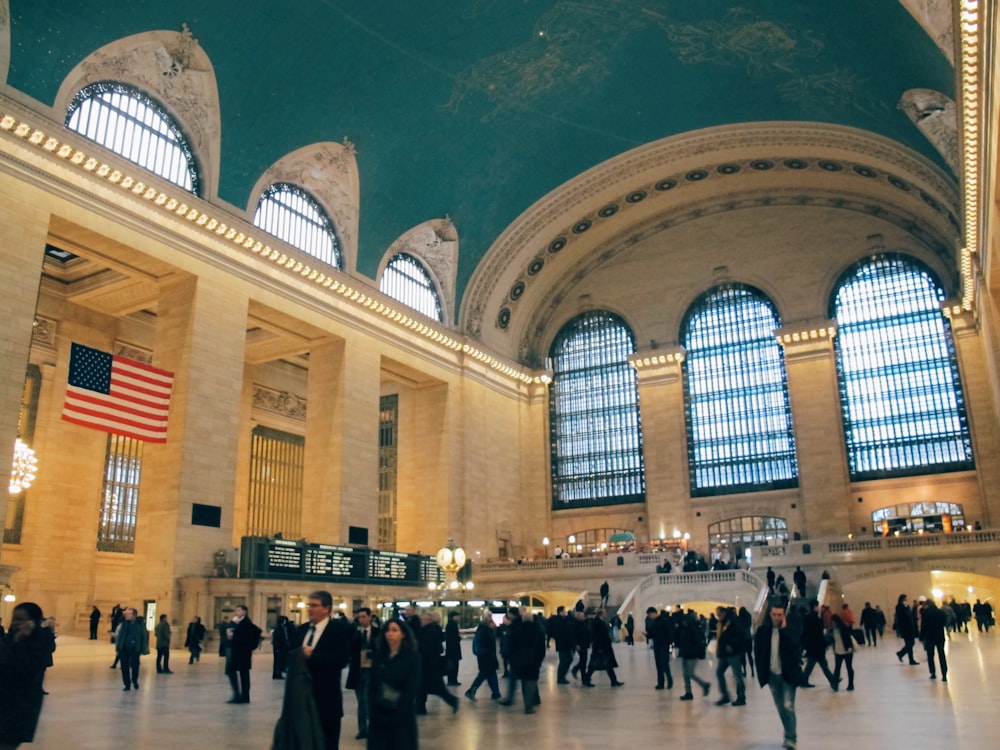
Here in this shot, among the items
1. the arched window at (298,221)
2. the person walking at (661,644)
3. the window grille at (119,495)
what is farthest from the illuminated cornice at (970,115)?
the window grille at (119,495)

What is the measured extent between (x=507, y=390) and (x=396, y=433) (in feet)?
16.5

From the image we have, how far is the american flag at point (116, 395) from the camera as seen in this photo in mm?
17438

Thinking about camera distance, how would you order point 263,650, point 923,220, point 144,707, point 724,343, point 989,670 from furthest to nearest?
point 724,343
point 923,220
point 263,650
point 989,670
point 144,707

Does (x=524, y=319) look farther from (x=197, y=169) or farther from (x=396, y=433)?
(x=197, y=169)

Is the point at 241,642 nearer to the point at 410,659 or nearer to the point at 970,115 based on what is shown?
the point at 410,659

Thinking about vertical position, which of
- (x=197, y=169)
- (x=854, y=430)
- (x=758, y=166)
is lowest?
(x=854, y=430)

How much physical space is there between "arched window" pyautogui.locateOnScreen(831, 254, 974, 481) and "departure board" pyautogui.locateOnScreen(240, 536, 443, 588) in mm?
16562

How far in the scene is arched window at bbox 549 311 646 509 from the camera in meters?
34.7

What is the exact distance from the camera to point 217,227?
21594 millimetres

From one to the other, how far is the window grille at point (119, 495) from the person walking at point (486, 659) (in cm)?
1882

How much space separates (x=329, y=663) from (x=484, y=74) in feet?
73.8

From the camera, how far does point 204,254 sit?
70.4 ft

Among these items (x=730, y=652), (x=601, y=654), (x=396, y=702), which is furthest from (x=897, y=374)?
(x=396, y=702)

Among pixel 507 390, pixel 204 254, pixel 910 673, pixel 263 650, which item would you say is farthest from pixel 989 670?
pixel 507 390
